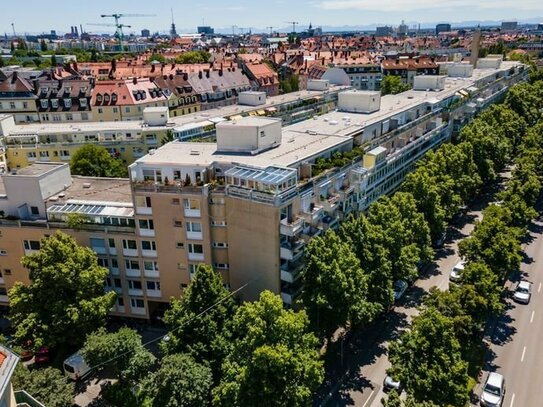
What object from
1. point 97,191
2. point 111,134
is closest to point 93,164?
point 111,134

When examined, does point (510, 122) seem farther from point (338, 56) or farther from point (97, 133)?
point (338, 56)

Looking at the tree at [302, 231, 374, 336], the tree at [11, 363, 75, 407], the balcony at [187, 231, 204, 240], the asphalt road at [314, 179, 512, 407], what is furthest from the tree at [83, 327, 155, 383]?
the asphalt road at [314, 179, 512, 407]

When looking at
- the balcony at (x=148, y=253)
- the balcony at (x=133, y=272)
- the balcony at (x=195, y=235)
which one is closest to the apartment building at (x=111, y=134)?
the balcony at (x=148, y=253)

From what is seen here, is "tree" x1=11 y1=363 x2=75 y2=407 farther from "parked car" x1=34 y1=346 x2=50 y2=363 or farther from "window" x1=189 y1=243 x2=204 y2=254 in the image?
"window" x1=189 y1=243 x2=204 y2=254

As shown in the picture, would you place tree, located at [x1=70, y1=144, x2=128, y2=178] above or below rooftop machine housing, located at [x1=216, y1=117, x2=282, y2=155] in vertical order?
below

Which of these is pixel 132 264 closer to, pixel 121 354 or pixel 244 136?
pixel 121 354

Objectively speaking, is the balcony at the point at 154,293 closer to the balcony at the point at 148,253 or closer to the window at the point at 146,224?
the balcony at the point at 148,253

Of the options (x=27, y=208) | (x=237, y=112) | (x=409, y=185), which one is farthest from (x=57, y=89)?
(x=409, y=185)
